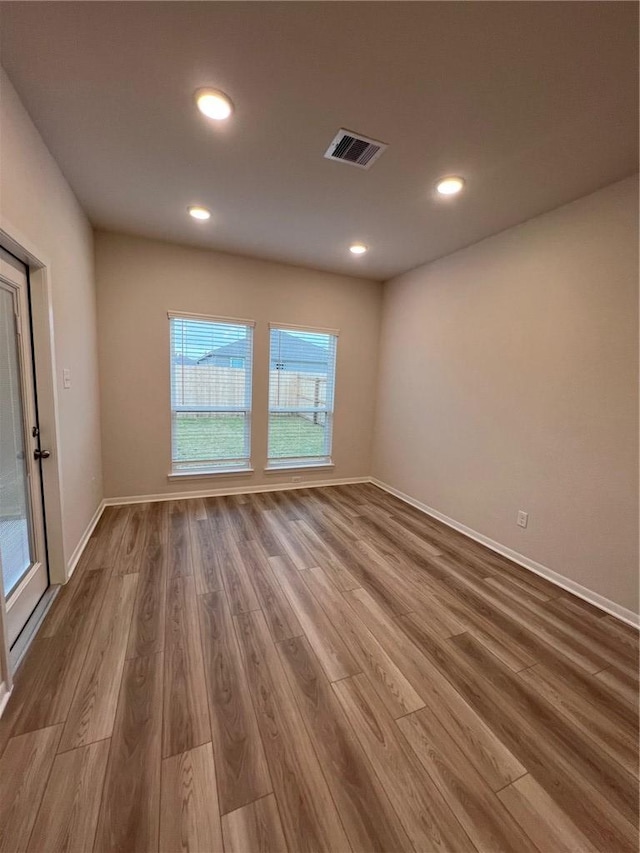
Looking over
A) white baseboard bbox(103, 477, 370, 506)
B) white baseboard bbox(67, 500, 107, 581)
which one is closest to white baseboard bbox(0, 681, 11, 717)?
white baseboard bbox(67, 500, 107, 581)

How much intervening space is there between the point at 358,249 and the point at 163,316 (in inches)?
87.9

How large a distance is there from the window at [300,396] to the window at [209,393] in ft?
1.15

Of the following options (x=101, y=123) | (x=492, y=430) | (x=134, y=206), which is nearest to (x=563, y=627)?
(x=492, y=430)

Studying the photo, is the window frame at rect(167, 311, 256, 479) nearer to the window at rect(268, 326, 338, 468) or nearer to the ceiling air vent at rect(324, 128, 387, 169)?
the window at rect(268, 326, 338, 468)

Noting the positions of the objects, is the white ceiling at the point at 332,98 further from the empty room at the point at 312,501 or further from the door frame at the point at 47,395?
the door frame at the point at 47,395

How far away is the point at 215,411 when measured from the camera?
3934 mm

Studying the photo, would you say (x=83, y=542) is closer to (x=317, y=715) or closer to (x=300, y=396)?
(x=317, y=715)

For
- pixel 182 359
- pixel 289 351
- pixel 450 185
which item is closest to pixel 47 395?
pixel 182 359

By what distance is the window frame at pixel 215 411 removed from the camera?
3.66 meters

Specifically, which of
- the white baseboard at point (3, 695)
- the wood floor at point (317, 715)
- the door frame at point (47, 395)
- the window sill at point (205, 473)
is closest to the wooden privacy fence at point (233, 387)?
the window sill at point (205, 473)

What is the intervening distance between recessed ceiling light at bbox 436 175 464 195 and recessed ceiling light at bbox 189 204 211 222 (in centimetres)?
187

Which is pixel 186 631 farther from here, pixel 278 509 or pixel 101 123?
pixel 101 123

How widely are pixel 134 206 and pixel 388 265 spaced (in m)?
2.65

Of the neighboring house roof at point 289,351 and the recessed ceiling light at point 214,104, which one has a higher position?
the recessed ceiling light at point 214,104
